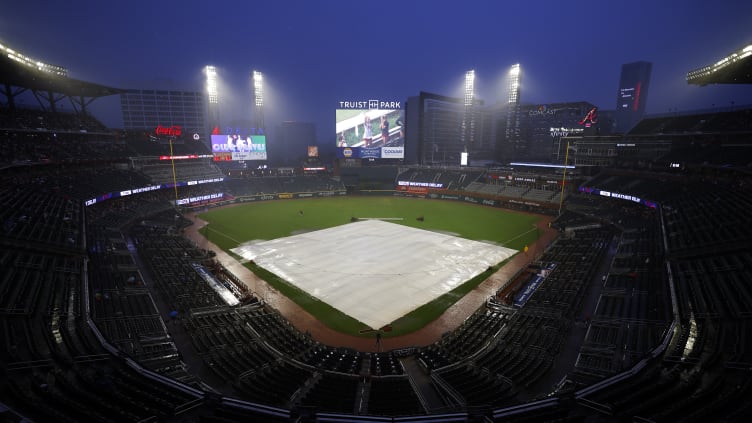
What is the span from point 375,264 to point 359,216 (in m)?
23.4

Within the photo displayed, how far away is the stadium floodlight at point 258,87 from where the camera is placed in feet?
244

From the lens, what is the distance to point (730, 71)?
1395 inches

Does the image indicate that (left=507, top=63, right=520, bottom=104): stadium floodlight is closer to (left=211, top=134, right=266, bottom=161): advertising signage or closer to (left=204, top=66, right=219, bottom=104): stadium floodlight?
(left=211, top=134, right=266, bottom=161): advertising signage

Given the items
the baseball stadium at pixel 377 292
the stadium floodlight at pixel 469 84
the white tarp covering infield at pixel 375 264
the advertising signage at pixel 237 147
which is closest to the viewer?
the baseball stadium at pixel 377 292

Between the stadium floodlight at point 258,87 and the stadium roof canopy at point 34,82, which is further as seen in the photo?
the stadium floodlight at point 258,87

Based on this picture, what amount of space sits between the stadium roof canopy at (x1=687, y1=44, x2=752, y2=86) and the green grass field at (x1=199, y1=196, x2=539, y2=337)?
24.8m

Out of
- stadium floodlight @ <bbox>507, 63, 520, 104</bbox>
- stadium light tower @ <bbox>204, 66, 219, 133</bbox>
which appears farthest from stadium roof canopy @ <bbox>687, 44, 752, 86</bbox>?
stadium light tower @ <bbox>204, 66, 219, 133</bbox>

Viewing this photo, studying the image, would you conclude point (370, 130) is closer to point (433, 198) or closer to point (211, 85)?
point (433, 198)

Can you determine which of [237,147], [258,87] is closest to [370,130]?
[258,87]

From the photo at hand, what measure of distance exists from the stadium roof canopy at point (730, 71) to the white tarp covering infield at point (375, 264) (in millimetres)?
27016

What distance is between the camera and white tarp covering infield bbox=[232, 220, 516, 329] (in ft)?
83.0

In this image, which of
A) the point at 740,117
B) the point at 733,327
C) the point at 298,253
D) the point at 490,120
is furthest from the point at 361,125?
the point at 490,120

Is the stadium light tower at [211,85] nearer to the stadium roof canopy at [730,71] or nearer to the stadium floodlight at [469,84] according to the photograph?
the stadium floodlight at [469,84]

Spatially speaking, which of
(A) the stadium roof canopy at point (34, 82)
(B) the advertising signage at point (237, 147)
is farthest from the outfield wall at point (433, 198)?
(A) the stadium roof canopy at point (34, 82)
